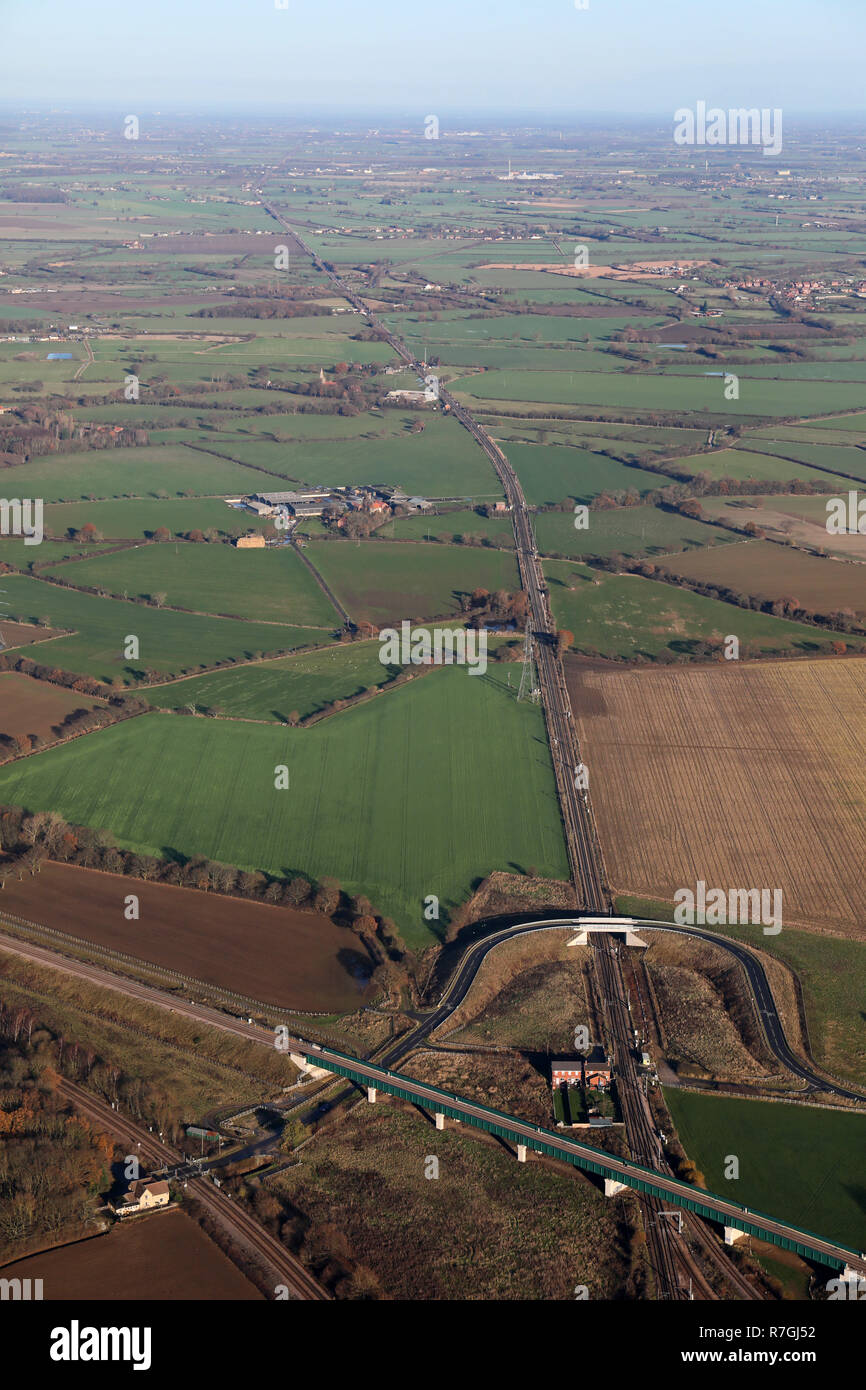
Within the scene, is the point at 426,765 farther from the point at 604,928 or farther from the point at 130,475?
the point at 130,475

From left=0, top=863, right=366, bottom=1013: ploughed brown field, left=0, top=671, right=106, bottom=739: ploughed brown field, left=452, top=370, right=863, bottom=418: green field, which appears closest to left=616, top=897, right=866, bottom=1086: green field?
left=0, top=863, right=366, bottom=1013: ploughed brown field

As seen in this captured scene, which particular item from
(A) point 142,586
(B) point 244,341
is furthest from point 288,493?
(B) point 244,341

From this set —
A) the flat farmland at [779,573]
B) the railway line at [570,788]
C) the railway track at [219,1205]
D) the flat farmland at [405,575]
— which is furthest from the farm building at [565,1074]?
the flat farmland at [779,573]

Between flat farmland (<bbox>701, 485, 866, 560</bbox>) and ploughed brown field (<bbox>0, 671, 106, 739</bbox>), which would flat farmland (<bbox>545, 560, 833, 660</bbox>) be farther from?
ploughed brown field (<bbox>0, 671, 106, 739</bbox>)

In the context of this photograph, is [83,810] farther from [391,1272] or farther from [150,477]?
[150,477]

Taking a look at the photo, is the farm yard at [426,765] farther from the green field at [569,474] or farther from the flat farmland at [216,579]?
the green field at [569,474]

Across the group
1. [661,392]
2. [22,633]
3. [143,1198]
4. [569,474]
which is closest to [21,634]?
[22,633]
